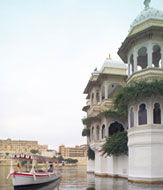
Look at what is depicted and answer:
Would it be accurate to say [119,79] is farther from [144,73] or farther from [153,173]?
[153,173]

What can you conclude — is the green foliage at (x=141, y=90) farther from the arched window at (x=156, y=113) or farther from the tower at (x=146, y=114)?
the arched window at (x=156, y=113)

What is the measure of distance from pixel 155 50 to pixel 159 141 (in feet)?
33.0

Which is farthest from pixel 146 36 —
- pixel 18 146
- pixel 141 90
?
pixel 18 146

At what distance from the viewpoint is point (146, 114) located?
23047 mm

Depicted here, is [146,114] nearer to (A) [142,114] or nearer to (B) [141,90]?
(A) [142,114]

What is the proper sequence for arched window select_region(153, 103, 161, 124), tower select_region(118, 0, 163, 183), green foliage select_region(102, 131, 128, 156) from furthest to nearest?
green foliage select_region(102, 131, 128, 156)
arched window select_region(153, 103, 161, 124)
tower select_region(118, 0, 163, 183)

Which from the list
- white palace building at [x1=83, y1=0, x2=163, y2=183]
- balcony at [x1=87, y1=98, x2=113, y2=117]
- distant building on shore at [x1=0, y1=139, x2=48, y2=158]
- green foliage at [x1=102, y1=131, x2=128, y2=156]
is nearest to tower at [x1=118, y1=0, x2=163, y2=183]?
white palace building at [x1=83, y1=0, x2=163, y2=183]

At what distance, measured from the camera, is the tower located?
22.0 metres

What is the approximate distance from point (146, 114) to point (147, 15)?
961 cm

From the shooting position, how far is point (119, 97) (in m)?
25.1

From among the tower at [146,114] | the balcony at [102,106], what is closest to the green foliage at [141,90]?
the tower at [146,114]

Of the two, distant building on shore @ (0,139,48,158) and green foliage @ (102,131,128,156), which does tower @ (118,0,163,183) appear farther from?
distant building on shore @ (0,139,48,158)

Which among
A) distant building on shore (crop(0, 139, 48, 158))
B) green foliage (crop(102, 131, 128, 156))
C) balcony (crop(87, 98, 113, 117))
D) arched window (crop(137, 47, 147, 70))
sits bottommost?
distant building on shore (crop(0, 139, 48, 158))

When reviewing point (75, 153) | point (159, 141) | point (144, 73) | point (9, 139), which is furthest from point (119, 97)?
point (9, 139)
